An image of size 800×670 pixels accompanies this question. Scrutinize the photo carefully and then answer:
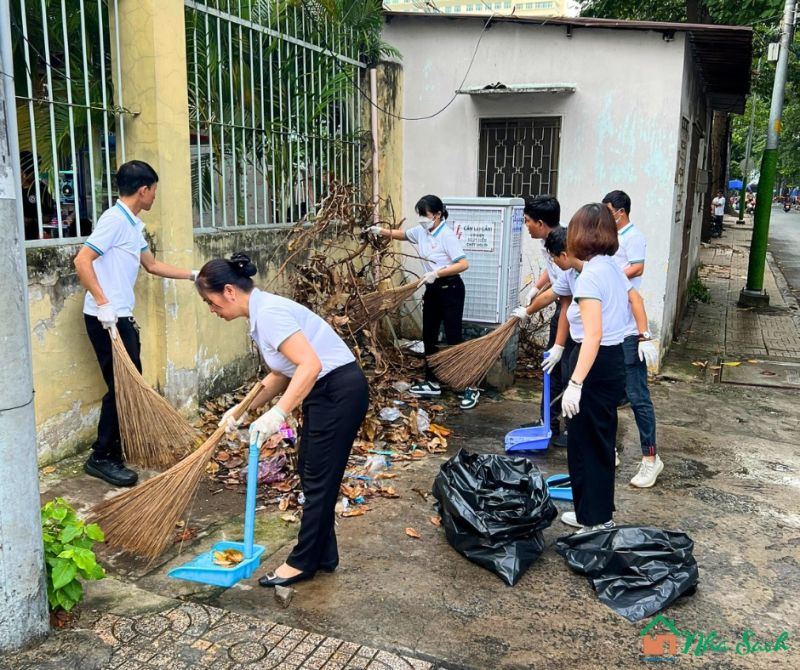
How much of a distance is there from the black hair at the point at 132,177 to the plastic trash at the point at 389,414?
2318 mm

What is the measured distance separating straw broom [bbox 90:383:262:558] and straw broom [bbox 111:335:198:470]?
765mm

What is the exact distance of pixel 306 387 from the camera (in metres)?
2.79

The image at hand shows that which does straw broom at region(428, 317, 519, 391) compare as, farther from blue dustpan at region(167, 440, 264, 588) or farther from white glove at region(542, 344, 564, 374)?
blue dustpan at region(167, 440, 264, 588)

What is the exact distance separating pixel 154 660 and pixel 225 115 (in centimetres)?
404

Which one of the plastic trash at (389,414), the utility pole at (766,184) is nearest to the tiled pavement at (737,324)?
the utility pole at (766,184)

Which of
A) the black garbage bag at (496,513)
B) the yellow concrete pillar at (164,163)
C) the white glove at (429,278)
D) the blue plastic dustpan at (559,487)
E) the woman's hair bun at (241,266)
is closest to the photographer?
the woman's hair bun at (241,266)

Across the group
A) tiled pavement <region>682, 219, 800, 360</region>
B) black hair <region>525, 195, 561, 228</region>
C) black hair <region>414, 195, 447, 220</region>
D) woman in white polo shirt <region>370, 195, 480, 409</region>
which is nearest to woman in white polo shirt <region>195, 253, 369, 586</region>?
black hair <region>525, 195, 561, 228</region>

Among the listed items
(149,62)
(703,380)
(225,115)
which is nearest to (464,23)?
(225,115)

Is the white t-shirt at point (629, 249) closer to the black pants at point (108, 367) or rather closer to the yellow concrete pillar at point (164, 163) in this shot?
the yellow concrete pillar at point (164, 163)

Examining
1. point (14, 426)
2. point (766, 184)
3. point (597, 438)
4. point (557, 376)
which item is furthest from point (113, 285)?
point (766, 184)

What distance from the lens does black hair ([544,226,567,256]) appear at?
4355 millimetres

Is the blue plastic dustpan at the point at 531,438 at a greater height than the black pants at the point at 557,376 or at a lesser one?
lesser

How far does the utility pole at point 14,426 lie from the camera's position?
2424mm

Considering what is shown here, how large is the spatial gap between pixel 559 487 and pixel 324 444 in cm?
188
